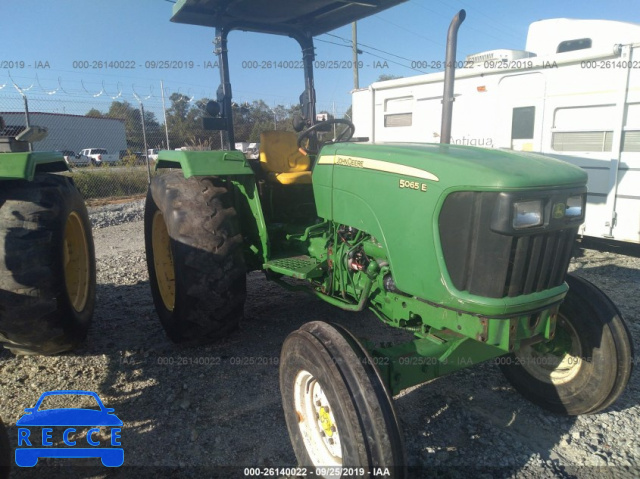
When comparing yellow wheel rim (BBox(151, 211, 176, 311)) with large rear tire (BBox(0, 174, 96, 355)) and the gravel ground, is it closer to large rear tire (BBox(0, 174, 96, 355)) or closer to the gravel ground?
the gravel ground

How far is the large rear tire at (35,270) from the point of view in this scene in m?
2.64

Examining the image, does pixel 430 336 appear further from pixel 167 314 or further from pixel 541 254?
pixel 167 314

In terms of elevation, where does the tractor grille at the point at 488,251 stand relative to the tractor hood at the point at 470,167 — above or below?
below

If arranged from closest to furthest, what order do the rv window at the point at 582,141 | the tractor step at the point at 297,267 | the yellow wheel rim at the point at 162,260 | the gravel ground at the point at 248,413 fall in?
the gravel ground at the point at 248,413, the tractor step at the point at 297,267, the yellow wheel rim at the point at 162,260, the rv window at the point at 582,141

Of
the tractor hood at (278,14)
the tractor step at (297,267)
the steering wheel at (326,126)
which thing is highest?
the tractor hood at (278,14)

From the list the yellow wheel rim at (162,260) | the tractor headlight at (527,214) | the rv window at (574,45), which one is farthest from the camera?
the rv window at (574,45)

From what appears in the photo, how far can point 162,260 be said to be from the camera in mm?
4012

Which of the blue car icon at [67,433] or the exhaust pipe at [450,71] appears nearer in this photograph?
the blue car icon at [67,433]

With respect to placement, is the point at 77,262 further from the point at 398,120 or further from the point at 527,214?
the point at 398,120

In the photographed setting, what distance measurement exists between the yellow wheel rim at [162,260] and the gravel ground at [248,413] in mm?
344

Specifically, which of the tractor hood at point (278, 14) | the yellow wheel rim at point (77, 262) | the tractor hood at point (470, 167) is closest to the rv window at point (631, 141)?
the tractor hood at point (278, 14)

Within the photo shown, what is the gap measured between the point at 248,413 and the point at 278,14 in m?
3.10

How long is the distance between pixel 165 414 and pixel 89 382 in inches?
27.4

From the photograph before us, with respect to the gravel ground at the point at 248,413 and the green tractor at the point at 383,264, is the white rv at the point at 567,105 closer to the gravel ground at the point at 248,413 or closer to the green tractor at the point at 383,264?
the gravel ground at the point at 248,413
